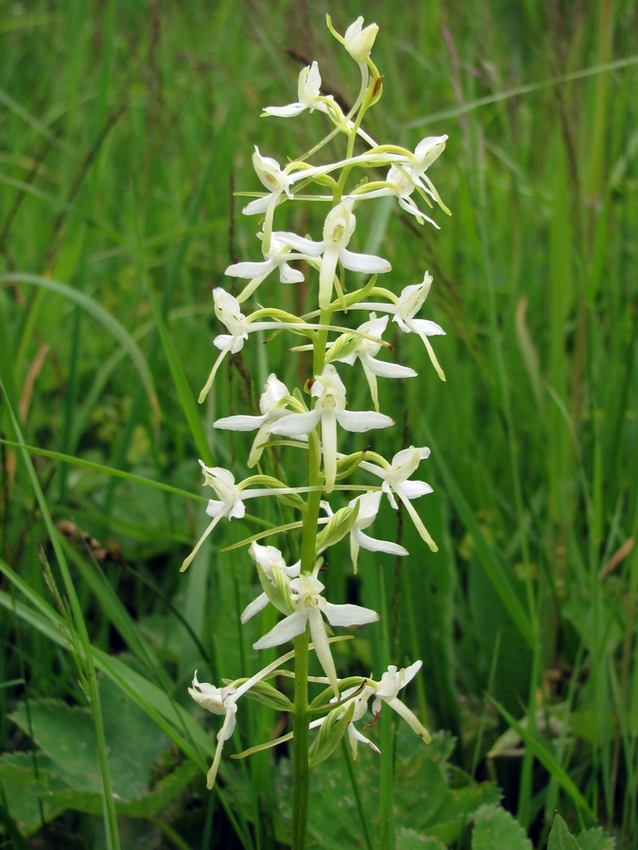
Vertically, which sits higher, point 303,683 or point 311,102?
point 311,102

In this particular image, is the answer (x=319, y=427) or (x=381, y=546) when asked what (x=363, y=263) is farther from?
(x=381, y=546)

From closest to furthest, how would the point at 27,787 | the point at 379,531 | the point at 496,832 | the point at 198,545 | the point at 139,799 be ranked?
1. the point at 198,545
2. the point at 496,832
3. the point at 139,799
4. the point at 27,787
5. the point at 379,531

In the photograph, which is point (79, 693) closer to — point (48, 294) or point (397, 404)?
point (397, 404)

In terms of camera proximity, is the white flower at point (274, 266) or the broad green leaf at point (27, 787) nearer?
the white flower at point (274, 266)

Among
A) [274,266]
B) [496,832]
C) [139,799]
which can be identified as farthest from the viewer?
[139,799]

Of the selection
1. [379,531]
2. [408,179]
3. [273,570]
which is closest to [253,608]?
[273,570]

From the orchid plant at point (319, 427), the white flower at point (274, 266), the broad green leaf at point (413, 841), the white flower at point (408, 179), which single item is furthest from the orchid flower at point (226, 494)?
the broad green leaf at point (413, 841)

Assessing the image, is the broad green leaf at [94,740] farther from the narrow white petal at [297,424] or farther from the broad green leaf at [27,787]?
the narrow white petal at [297,424]

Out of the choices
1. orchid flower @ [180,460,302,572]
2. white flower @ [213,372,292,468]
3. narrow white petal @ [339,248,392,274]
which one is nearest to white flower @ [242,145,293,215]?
narrow white petal @ [339,248,392,274]

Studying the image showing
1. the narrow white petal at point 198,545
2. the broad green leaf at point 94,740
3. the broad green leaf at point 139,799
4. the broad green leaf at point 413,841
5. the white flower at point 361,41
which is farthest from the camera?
the broad green leaf at point 94,740
